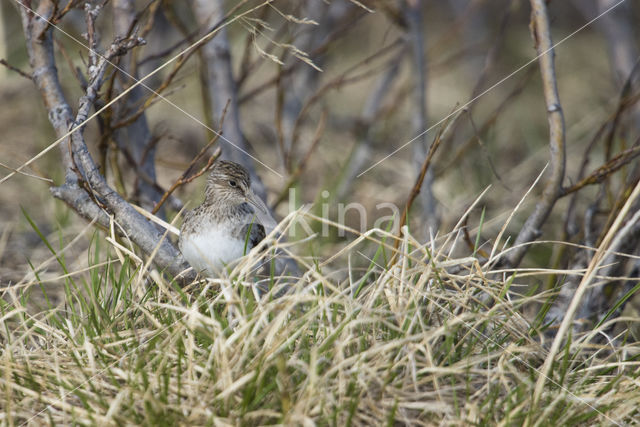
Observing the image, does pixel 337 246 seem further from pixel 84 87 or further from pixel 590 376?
pixel 590 376

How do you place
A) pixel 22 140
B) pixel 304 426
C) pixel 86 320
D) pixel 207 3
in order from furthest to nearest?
pixel 22 140 < pixel 207 3 < pixel 86 320 < pixel 304 426

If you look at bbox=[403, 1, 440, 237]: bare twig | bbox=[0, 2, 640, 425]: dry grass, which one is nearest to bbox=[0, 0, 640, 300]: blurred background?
bbox=[403, 1, 440, 237]: bare twig

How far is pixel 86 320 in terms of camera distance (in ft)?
9.06

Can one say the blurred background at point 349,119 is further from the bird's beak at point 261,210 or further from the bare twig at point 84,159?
the bird's beak at point 261,210

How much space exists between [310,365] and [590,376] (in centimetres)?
112

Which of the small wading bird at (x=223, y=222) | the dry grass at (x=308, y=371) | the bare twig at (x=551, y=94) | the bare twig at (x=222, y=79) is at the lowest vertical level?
the dry grass at (x=308, y=371)

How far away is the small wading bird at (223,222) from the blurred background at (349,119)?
0.55 meters

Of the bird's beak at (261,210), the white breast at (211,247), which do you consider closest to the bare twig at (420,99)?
the bird's beak at (261,210)

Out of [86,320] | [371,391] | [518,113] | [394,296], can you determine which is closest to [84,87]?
[86,320]

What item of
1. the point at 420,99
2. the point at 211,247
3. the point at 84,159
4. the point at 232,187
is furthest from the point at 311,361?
the point at 420,99

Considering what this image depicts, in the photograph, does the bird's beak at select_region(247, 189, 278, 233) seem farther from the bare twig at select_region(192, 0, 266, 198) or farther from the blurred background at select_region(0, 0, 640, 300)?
the blurred background at select_region(0, 0, 640, 300)

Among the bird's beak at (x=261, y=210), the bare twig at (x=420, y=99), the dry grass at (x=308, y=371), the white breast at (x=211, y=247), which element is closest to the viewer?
the dry grass at (x=308, y=371)

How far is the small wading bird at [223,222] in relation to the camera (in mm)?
3244

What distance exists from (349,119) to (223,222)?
5739 millimetres
